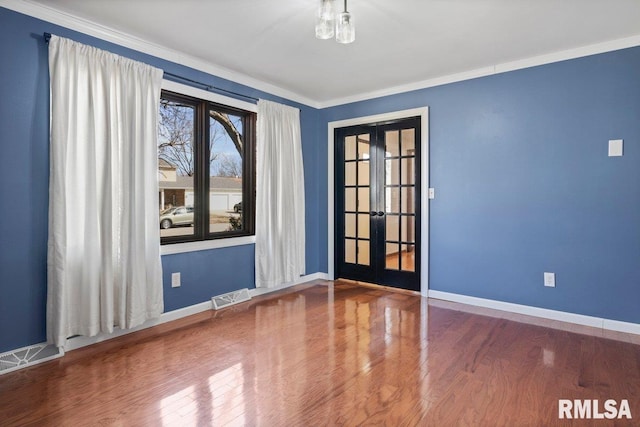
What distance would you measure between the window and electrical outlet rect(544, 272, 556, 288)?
310cm

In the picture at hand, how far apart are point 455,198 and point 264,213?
2.17m

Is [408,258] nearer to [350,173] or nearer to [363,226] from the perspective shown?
[363,226]

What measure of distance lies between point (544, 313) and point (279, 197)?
3.02 metres

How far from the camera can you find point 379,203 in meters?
4.55

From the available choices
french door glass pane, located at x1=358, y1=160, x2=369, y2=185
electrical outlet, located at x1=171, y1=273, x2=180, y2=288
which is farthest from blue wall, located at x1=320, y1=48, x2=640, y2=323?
→ electrical outlet, located at x1=171, y1=273, x2=180, y2=288

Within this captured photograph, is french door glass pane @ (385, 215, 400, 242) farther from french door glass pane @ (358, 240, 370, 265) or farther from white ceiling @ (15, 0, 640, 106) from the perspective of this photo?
white ceiling @ (15, 0, 640, 106)

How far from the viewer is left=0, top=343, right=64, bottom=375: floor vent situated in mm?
2371

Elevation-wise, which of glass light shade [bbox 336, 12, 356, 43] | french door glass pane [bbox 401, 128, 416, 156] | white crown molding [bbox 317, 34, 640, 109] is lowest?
french door glass pane [bbox 401, 128, 416, 156]

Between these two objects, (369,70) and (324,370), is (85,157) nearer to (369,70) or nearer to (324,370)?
(324,370)

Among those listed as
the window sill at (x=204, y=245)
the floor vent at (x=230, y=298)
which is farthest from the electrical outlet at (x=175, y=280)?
the floor vent at (x=230, y=298)

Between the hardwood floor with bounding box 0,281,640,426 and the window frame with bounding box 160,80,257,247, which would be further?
the window frame with bounding box 160,80,257,247

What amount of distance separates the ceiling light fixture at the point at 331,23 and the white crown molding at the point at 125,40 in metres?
1.79

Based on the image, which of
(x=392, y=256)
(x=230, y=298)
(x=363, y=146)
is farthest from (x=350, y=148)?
(x=230, y=298)

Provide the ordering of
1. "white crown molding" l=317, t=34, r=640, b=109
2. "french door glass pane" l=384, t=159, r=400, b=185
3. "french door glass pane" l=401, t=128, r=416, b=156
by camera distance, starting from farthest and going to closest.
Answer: "french door glass pane" l=384, t=159, r=400, b=185
"french door glass pane" l=401, t=128, r=416, b=156
"white crown molding" l=317, t=34, r=640, b=109
